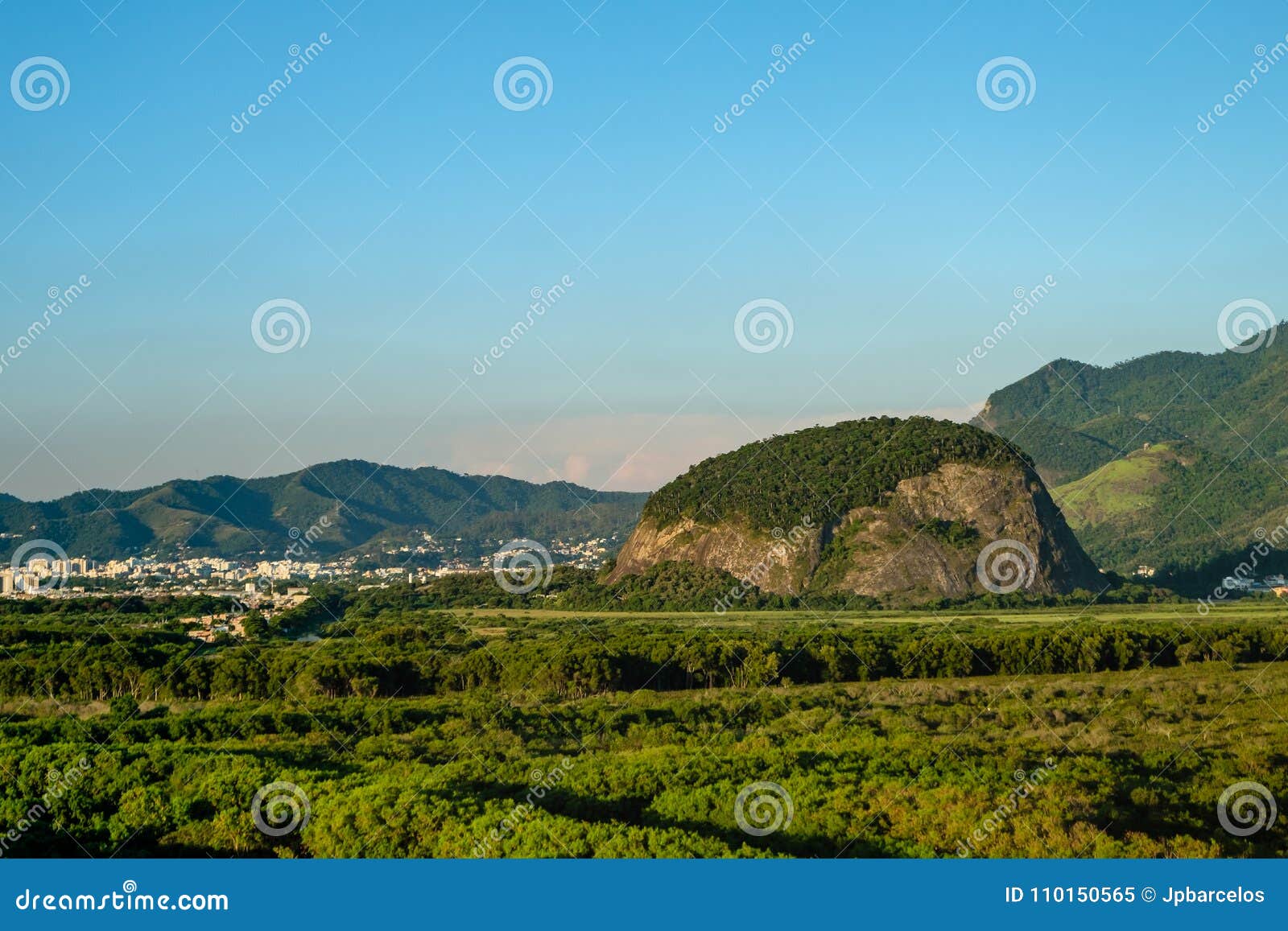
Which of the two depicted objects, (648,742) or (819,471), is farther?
(819,471)

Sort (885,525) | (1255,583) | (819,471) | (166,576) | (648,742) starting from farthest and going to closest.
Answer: (166,576) → (819,471) → (1255,583) → (885,525) → (648,742)

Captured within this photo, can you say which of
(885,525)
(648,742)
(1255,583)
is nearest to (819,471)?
(885,525)

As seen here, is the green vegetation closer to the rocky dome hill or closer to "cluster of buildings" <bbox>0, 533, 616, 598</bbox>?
the rocky dome hill

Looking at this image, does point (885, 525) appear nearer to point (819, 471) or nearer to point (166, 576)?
point (819, 471)

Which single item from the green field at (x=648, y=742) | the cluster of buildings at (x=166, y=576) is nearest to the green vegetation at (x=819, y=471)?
the cluster of buildings at (x=166, y=576)

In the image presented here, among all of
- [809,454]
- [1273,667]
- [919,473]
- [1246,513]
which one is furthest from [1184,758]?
[1246,513]

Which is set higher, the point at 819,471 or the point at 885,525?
the point at 819,471
